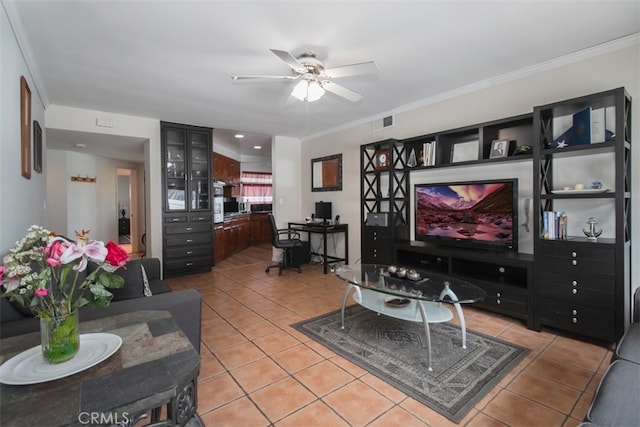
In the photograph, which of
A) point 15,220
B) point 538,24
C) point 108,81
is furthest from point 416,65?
point 15,220

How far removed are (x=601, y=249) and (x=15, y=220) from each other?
4434 mm

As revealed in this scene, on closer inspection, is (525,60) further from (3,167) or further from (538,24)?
(3,167)

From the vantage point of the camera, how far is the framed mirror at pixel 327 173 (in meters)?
5.32

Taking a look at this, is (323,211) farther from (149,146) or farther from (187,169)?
(149,146)

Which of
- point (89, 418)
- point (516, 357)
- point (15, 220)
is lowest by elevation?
point (516, 357)

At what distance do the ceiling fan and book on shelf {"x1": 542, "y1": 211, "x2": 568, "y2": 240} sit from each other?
200 cm

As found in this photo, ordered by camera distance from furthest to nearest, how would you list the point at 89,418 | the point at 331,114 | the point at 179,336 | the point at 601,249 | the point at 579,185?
the point at 331,114 → the point at 579,185 → the point at 601,249 → the point at 179,336 → the point at 89,418

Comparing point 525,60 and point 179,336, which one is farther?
point 525,60

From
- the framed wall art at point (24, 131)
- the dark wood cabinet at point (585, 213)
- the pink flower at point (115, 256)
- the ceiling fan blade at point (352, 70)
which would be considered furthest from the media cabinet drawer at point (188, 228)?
the dark wood cabinet at point (585, 213)

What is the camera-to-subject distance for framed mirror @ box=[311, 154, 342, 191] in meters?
5.32

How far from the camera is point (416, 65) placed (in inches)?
115

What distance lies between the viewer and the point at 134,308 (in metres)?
1.57

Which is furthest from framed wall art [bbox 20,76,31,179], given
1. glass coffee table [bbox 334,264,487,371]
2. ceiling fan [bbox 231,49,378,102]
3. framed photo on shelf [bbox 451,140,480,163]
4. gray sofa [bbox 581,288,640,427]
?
framed photo on shelf [bbox 451,140,480,163]

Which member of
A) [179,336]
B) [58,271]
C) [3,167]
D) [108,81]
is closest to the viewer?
[58,271]
